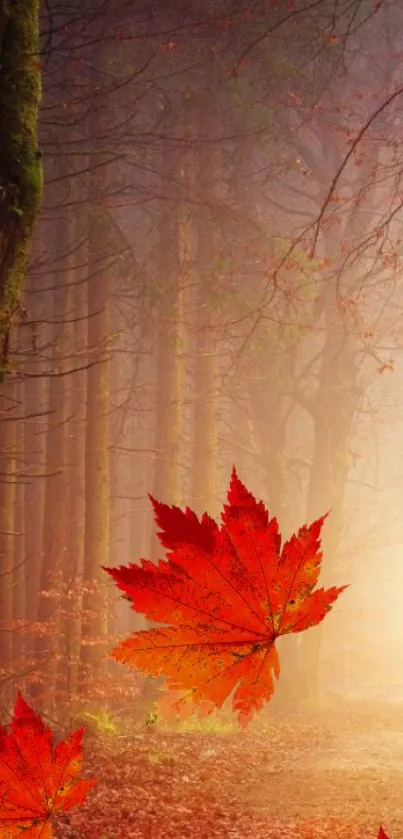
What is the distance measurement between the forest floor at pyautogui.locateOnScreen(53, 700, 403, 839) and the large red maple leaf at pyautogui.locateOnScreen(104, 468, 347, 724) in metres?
5.59

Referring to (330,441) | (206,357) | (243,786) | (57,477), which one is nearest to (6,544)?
(57,477)

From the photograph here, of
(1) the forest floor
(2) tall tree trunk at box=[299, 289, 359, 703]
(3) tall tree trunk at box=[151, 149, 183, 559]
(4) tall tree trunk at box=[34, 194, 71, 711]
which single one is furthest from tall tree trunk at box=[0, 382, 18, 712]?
(2) tall tree trunk at box=[299, 289, 359, 703]

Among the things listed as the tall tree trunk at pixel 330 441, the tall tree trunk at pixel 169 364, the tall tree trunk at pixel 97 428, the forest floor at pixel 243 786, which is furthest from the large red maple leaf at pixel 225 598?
the tall tree trunk at pixel 330 441

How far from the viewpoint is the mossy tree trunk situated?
334cm

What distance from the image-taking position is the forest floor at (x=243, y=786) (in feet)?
22.6

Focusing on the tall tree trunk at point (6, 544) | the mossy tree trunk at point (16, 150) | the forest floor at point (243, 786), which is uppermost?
the mossy tree trunk at point (16, 150)

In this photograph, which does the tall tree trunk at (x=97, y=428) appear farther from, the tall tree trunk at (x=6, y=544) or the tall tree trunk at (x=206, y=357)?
the tall tree trunk at (x=206, y=357)

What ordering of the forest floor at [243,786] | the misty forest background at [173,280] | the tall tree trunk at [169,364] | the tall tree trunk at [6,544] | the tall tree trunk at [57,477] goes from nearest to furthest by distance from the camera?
1. the forest floor at [243,786]
2. the tall tree trunk at [6,544]
3. the misty forest background at [173,280]
4. the tall tree trunk at [57,477]
5. the tall tree trunk at [169,364]

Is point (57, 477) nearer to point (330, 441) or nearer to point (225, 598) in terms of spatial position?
point (330, 441)

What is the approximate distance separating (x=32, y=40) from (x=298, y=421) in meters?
31.0

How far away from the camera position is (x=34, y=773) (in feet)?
6.73

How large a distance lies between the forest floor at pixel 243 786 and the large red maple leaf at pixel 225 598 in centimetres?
559

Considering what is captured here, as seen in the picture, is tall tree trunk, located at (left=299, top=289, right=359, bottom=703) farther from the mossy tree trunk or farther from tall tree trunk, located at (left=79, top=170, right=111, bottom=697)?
the mossy tree trunk

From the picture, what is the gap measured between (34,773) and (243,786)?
333 inches
